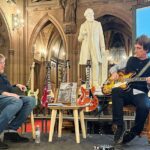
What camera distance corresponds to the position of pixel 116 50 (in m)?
18.7

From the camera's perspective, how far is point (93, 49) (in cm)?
696

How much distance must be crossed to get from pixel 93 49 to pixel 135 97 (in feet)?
12.0

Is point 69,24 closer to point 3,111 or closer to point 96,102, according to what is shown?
point 96,102

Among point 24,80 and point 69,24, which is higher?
point 69,24

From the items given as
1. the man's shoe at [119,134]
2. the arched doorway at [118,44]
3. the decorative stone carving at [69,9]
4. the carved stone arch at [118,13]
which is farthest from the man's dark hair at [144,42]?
the arched doorway at [118,44]

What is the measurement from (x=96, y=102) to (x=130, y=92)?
2282mm

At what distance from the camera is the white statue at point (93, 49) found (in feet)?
22.8

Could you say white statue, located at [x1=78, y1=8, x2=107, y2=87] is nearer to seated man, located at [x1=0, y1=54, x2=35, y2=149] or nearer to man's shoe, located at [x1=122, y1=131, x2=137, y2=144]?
seated man, located at [x1=0, y1=54, x2=35, y2=149]

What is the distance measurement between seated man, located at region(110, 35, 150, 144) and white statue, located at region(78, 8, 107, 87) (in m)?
3.40

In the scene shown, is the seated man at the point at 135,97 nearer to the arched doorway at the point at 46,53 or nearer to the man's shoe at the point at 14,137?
the man's shoe at the point at 14,137

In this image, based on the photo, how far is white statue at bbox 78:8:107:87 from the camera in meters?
6.95

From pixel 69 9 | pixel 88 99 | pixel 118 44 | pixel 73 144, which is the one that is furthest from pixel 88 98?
pixel 118 44

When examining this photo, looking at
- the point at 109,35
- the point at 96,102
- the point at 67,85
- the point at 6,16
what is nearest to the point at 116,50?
the point at 109,35

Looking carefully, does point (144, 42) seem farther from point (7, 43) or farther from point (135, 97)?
point (7, 43)
